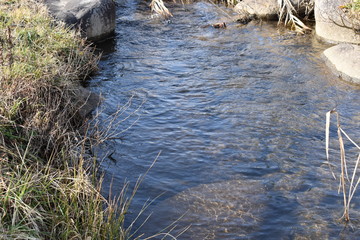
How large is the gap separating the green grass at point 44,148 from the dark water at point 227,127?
664mm

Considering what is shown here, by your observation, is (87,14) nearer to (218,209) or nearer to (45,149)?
(45,149)

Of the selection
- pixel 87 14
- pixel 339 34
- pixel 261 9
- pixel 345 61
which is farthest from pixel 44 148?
pixel 261 9

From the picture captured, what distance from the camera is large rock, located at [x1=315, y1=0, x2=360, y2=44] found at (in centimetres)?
1001

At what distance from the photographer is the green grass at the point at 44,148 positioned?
12.2 ft

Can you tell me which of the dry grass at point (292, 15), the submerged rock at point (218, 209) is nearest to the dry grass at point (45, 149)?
the submerged rock at point (218, 209)

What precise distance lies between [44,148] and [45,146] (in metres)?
0.05

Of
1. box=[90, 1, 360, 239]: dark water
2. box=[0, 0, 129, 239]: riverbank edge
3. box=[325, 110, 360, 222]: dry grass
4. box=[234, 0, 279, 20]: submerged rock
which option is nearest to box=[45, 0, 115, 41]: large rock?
box=[90, 1, 360, 239]: dark water

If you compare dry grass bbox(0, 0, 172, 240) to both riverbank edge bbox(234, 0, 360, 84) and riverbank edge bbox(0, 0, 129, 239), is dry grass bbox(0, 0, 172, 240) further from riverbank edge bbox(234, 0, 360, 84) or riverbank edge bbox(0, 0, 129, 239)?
riverbank edge bbox(234, 0, 360, 84)

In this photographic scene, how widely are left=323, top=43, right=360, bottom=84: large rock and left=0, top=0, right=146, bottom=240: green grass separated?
→ 4720 mm

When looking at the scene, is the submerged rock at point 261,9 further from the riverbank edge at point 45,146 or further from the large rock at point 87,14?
the riverbank edge at point 45,146

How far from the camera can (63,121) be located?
5.54 metres

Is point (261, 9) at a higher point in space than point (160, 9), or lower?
higher

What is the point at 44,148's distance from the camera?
5.03 metres

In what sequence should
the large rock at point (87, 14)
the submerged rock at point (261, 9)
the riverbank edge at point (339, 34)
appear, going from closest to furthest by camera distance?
the riverbank edge at point (339, 34) < the large rock at point (87, 14) < the submerged rock at point (261, 9)
